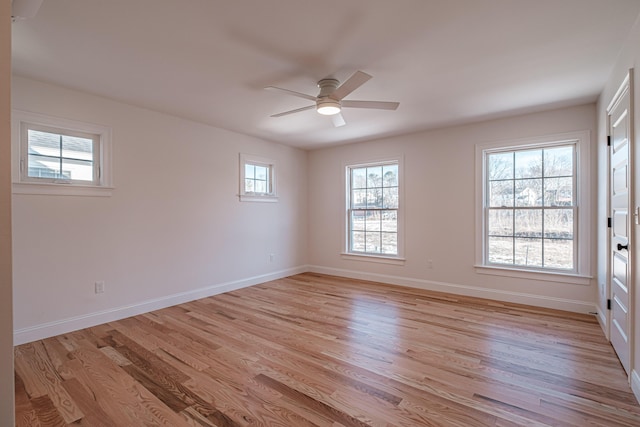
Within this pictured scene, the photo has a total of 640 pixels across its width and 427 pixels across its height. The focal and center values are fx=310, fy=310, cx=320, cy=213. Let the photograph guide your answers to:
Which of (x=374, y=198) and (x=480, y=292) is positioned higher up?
(x=374, y=198)

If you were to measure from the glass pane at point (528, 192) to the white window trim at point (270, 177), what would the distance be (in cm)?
381

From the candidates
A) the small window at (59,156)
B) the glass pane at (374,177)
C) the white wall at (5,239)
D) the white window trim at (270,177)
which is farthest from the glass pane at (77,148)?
the glass pane at (374,177)

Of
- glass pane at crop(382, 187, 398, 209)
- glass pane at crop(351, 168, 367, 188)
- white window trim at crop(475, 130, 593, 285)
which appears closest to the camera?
white window trim at crop(475, 130, 593, 285)

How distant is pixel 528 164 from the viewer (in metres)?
4.18

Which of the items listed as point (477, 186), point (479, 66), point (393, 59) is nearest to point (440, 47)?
point (393, 59)

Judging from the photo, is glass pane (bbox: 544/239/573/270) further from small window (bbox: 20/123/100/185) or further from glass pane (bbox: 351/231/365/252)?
small window (bbox: 20/123/100/185)

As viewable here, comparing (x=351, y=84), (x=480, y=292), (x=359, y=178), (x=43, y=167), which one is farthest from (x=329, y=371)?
(x=359, y=178)

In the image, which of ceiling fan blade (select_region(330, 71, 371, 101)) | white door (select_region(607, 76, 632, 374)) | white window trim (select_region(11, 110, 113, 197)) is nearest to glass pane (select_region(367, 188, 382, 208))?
ceiling fan blade (select_region(330, 71, 371, 101))

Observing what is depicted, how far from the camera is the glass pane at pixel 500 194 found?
14.1 feet

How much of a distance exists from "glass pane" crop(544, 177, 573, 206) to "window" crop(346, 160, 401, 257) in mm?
2032

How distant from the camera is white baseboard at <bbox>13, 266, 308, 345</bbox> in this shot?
2.98 metres

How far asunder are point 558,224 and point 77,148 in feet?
19.0

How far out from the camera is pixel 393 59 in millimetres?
2631

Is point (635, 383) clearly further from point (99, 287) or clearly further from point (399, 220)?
point (99, 287)
